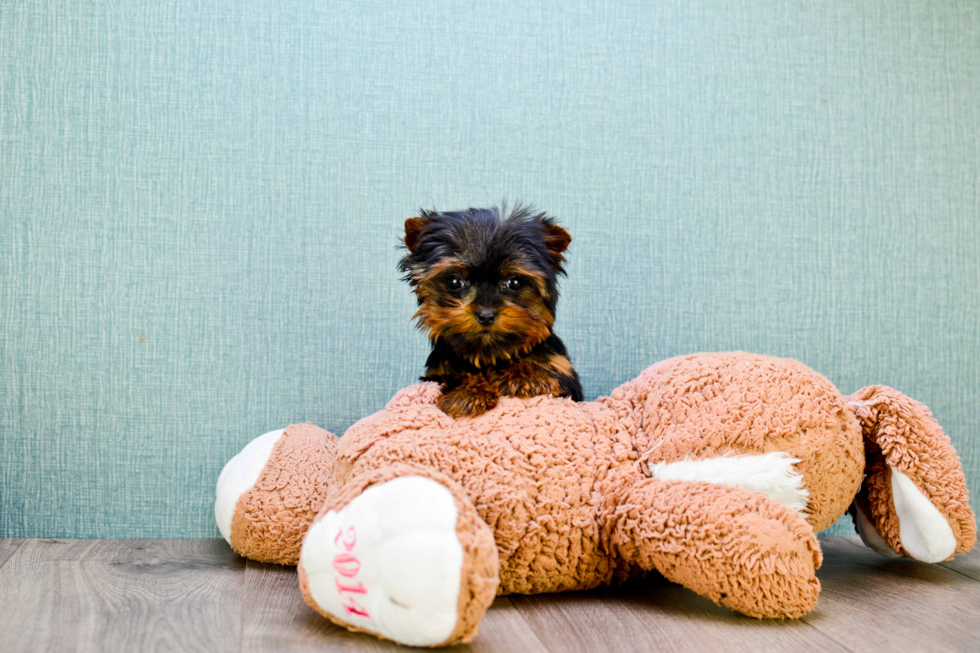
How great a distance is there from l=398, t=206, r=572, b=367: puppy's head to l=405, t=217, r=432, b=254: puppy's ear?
3 centimetres

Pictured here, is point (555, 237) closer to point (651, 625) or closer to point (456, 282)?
point (456, 282)

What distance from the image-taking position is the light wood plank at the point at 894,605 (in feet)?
4.04

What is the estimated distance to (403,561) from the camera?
3.42ft

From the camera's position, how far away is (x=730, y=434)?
53.1 inches

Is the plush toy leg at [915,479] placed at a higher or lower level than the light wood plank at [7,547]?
higher

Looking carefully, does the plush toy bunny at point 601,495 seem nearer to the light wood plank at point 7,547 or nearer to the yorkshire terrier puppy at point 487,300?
the yorkshire terrier puppy at point 487,300

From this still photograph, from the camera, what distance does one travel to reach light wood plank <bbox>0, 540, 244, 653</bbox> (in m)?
1.18

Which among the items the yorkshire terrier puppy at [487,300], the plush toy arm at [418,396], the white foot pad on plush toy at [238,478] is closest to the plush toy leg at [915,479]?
the yorkshire terrier puppy at [487,300]

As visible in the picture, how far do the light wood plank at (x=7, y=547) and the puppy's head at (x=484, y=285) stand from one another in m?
1.15

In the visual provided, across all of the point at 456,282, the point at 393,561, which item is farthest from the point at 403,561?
the point at 456,282

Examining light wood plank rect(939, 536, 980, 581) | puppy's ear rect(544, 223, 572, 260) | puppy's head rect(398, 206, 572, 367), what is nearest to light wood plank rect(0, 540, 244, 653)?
puppy's head rect(398, 206, 572, 367)

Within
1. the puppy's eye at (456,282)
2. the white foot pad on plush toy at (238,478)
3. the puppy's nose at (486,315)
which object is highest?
the puppy's eye at (456,282)

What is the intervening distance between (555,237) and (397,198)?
613mm

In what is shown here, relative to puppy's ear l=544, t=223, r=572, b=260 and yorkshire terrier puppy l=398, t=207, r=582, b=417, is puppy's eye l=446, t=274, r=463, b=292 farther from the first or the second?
puppy's ear l=544, t=223, r=572, b=260
